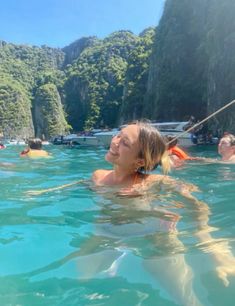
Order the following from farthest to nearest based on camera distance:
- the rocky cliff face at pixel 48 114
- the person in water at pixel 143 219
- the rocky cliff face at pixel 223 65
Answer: the rocky cliff face at pixel 48 114
the rocky cliff face at pixel 223 65
the person in water at pixel 143 219

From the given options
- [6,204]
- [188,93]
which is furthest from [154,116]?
[6,204]

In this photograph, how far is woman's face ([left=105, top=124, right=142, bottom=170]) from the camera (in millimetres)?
3512

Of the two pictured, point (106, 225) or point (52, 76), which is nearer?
point (106, 225)

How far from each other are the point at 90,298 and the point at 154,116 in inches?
2345

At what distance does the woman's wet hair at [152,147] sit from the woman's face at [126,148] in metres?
0.04

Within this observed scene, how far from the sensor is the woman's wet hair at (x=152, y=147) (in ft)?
11.4

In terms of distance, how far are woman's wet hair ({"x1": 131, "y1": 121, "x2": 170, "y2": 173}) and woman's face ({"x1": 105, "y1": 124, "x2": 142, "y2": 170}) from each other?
0.14ft

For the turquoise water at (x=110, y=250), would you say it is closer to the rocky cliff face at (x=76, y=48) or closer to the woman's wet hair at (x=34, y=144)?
the woman's wet hair at (x=34, y=144)

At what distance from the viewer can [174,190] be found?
386 centimetres

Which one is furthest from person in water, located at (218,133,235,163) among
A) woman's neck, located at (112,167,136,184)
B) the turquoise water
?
woman's neck, located at (112,167,136,184)

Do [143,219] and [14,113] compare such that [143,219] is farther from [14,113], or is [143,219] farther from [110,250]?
[14,113]

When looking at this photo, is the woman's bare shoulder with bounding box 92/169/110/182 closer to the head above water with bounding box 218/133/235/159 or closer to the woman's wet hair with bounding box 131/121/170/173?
the woman's wet hair with bounding box 131/121/170/173

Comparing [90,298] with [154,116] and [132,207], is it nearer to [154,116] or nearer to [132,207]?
[132,207]

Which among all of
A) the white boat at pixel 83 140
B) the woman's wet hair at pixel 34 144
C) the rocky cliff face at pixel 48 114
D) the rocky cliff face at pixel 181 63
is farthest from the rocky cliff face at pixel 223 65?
the rocky cliff face at pixel 48 114
